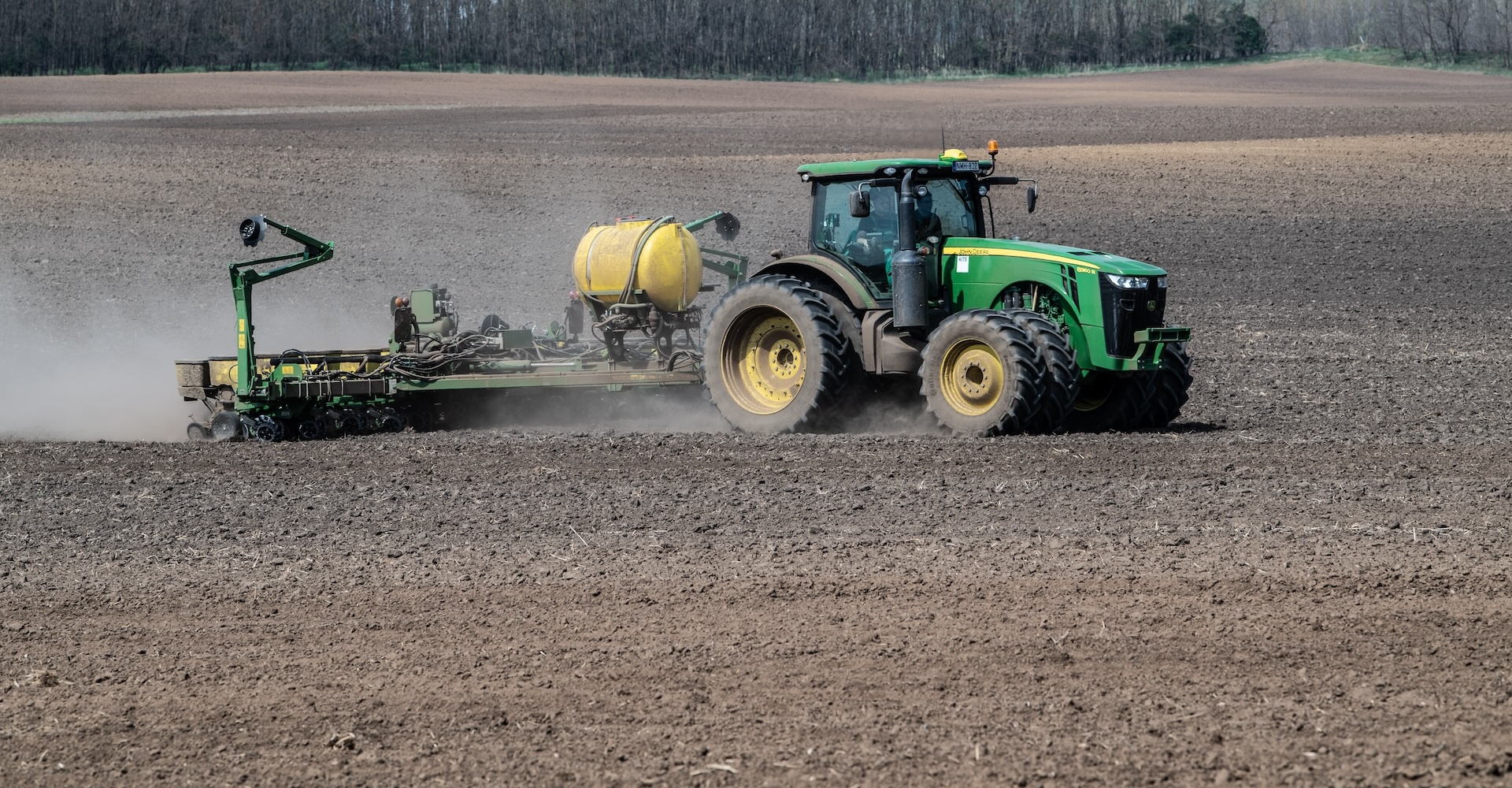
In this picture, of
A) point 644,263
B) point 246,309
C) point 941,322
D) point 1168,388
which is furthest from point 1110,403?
→ point 246,309

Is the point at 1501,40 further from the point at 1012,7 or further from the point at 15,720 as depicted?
the point at 15,720

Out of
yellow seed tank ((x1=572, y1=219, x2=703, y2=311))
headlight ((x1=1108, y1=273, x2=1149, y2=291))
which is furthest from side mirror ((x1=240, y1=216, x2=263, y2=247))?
headlight ((x1=1108, y1=273, x2=1149, y2=291))

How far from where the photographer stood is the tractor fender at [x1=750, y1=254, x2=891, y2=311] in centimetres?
1183

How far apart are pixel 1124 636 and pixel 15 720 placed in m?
4.19

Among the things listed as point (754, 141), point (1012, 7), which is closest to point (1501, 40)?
point (1012, 7)

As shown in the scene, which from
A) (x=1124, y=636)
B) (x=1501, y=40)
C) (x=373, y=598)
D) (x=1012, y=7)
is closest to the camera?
(x=1124, y=636)

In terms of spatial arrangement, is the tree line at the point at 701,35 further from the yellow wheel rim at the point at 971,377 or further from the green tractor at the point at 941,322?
the yellow wheel rim at the point at 971,377

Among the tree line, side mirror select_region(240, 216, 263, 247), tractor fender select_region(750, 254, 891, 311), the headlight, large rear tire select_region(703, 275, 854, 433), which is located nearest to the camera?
the headlight

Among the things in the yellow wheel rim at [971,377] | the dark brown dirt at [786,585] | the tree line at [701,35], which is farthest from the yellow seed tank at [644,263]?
the tree line at [701,35]

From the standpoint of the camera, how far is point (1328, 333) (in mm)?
18391

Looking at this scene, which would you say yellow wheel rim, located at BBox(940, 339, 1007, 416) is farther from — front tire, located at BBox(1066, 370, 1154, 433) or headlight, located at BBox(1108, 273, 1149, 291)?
headlight, located at BBox(1108, 273, 1149, 291)

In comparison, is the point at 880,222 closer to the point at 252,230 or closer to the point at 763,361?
the point at 763,361

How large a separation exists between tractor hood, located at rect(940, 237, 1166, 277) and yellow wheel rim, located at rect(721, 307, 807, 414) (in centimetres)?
146

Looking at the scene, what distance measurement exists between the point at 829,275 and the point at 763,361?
3.08 feet
